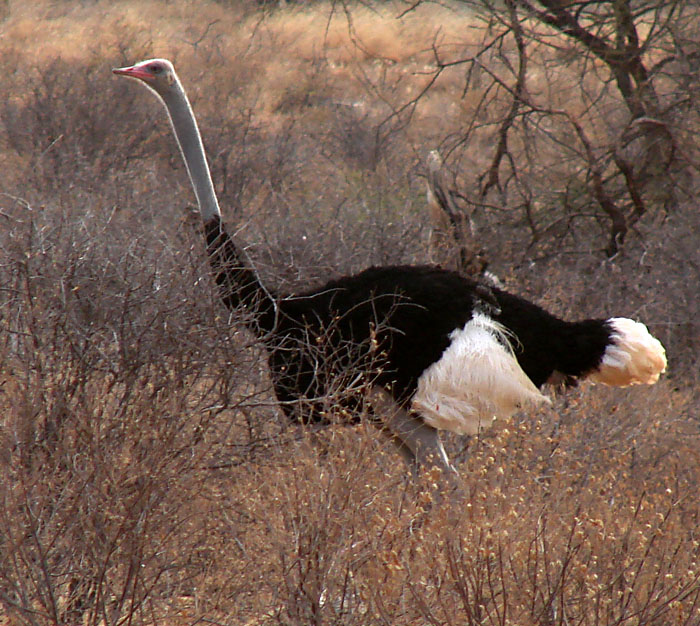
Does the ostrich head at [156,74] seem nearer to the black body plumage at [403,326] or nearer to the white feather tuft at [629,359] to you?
the black body plumage at [403,326]

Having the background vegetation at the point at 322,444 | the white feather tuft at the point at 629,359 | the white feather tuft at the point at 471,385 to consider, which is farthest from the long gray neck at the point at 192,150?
the white feather tuft at the point at 629,359

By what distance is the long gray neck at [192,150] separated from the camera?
163 inches

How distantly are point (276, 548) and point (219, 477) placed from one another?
836mm

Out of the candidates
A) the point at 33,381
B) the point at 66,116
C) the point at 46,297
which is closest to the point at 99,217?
the point at 46,297

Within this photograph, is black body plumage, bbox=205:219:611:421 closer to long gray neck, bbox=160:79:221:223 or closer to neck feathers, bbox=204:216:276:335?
neck feathers, bbox=204:216:276:335

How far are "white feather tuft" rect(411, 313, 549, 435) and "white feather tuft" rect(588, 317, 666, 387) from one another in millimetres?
268

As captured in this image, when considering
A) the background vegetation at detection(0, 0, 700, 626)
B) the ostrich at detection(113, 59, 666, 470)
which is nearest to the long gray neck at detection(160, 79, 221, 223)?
the background vegetation at detection(0, 0, 700, 626)

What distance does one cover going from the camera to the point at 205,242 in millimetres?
3889

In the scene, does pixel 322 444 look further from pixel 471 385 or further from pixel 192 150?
pixel 192 150

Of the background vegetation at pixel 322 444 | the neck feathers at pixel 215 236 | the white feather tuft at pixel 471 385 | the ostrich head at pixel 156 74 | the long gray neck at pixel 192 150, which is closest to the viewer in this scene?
the background vegetation at pixel 322 444

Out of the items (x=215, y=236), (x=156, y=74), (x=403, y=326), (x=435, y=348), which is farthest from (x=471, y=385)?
(x=156, y=74)

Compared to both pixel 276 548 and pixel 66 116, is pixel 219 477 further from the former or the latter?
pixel 66 116

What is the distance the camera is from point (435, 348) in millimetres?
3691

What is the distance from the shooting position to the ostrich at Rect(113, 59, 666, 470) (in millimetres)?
3617
